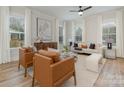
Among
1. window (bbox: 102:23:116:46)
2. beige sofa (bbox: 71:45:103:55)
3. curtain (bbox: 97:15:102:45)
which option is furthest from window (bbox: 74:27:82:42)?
window (bbox: 102:23:116:46)

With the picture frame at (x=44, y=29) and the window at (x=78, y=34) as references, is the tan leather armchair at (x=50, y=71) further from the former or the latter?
the window at (x=78, y=34)

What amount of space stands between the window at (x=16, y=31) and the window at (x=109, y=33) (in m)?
4.71

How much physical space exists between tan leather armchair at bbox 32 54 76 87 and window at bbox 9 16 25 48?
3.36 m

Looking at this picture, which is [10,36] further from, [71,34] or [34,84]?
[71,34]

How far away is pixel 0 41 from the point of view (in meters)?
4.64

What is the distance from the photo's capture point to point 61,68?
7.50 feet

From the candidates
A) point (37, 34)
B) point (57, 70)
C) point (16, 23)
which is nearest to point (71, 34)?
point (37, 34)

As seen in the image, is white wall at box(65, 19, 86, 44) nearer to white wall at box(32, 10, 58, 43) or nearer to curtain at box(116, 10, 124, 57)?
white wall at box(32, 10, 58, 43)

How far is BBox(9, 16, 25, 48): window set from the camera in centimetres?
526

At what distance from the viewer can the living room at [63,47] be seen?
2.62 meters

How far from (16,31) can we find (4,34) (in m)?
0.80

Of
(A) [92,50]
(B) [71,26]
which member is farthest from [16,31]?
(B) [71,26]

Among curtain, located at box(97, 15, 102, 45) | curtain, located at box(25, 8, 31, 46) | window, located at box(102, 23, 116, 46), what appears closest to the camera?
curtain, located at box(25, 8, 31, 46)

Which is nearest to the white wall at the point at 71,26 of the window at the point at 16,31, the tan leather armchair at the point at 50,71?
the window at the point at 16,31
